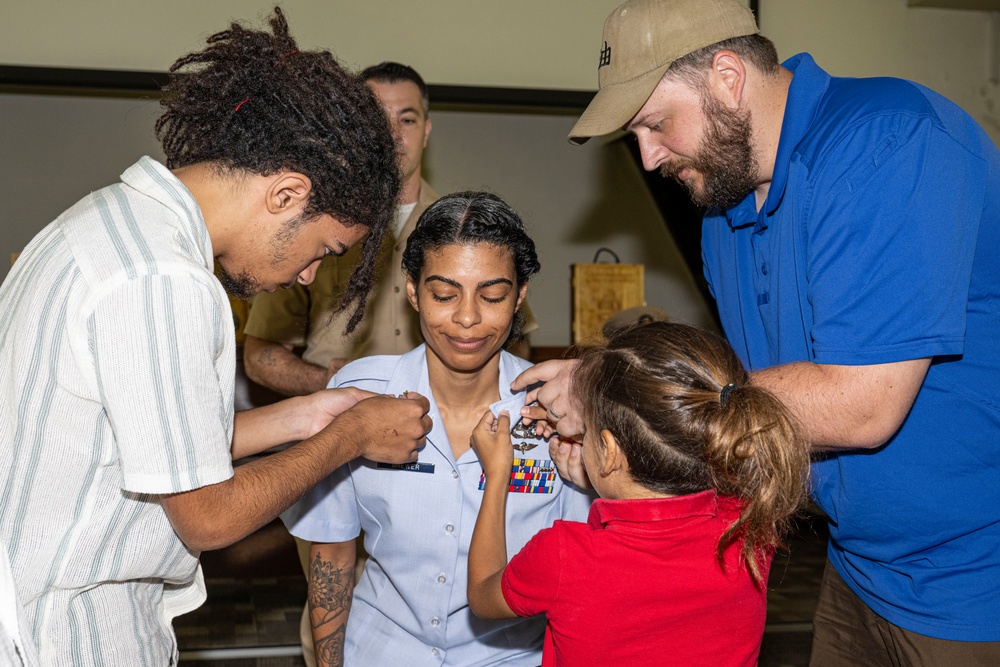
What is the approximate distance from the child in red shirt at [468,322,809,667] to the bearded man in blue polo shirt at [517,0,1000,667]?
0.20 m

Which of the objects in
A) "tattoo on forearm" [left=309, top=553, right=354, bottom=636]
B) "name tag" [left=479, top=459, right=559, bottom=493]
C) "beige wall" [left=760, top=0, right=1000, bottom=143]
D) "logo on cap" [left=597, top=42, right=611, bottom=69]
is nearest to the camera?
"logo on cap" [left=597, top=42, right=611, bottom=69]

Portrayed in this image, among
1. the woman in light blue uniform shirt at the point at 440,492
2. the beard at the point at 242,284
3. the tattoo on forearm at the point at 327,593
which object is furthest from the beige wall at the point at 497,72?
the beard at the point at 242,284

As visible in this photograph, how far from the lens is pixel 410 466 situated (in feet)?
6.76

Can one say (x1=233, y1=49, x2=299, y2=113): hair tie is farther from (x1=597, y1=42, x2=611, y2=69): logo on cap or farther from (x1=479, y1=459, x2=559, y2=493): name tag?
(x1=479, y1=459, x2=559, y2=493): name tag

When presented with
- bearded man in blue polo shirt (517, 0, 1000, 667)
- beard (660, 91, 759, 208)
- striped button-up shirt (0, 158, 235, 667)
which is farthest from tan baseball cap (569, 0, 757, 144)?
striped button-up shirt (0, 158, 235, 667)

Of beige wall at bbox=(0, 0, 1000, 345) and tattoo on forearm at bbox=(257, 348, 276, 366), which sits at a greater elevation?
beige wall at bbox=(0, 0, 1000, 345)

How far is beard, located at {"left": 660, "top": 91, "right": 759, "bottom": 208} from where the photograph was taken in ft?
5.89

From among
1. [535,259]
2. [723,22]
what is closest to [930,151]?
[723,22]

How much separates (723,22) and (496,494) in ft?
3.28

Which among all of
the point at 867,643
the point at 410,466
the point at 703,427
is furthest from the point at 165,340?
the point at 867,643

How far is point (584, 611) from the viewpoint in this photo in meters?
1.47

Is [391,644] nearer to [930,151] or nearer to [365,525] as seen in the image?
[365,525]

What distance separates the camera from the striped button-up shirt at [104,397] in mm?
1235

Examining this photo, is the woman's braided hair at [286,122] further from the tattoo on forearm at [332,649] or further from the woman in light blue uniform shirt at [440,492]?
the tattoo on forearm at [332,649]
